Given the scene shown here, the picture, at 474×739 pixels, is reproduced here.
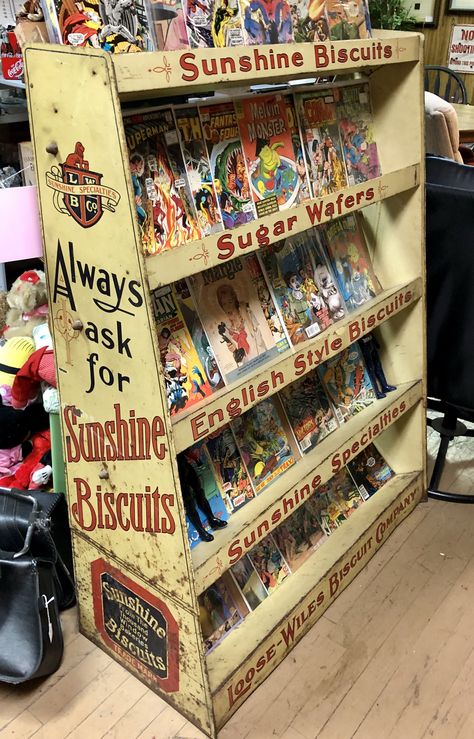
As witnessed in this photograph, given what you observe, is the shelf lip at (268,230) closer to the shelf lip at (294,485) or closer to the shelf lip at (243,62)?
the shelf lip at (243,62)

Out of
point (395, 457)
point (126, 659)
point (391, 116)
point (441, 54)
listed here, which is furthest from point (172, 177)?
point (441, 54)

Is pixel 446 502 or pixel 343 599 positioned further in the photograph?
pixel 446 502

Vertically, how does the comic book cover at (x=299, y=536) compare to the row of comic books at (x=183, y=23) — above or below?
below

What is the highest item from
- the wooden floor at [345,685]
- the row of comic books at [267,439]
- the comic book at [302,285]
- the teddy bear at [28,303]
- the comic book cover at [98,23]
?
the comic book cover at [98,23]

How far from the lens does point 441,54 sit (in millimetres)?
5094

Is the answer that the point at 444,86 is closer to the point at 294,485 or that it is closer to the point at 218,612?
the point at 294,485

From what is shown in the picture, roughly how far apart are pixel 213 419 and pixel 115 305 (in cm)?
32

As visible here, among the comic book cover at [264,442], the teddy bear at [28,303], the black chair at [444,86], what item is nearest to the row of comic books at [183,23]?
the comic book cover at [264,442]

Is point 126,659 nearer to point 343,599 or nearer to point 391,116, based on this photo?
point 343,599

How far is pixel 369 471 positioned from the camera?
2178 millimetres

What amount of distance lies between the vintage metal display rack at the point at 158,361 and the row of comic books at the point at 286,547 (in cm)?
4

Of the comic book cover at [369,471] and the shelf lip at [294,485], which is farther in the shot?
the comic book cover at [369,471]

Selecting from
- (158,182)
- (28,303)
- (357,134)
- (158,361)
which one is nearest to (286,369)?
(158,361)

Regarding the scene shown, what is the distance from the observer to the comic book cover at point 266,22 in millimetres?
1366
